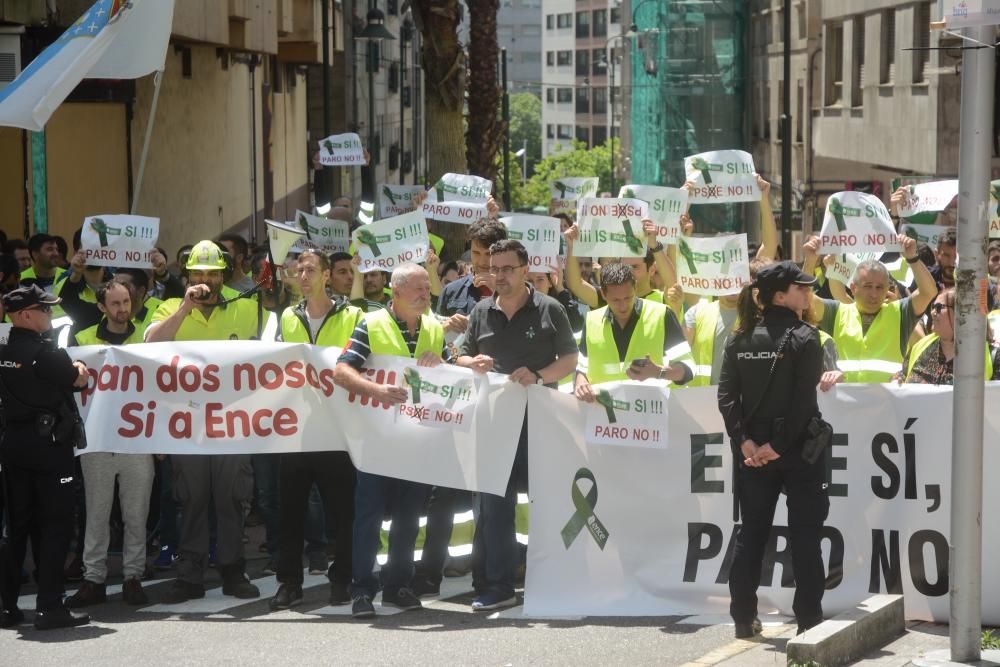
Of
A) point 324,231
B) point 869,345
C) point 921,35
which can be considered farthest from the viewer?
point 921,35

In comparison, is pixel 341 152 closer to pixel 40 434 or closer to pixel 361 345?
pixel 361 345

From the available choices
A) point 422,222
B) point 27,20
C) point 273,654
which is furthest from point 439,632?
point 27,20

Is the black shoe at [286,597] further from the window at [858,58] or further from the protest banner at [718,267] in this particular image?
the window at [858,58]

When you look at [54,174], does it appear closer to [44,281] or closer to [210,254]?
[44,281]

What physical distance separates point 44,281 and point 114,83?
607cm

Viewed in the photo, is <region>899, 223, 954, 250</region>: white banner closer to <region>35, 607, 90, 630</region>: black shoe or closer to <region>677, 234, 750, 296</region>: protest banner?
<region>677, 234, 750, 296</region>: protest banner

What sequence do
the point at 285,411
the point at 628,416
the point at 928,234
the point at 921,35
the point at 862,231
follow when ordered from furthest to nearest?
the point at 921,35, the point at 928,234, the point at 862,231, the point at 285,411, the point at 628,416

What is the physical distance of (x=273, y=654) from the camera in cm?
792

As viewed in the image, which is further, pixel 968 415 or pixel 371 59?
pixel 371 59

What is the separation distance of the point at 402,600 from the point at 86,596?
1.74 m

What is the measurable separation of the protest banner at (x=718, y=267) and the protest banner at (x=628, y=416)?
1.34 meters

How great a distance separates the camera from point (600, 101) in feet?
483

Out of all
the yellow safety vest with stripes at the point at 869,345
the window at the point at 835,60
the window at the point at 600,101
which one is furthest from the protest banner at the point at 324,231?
the window at the point at 600,101

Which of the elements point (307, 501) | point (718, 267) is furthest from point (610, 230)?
point (307, 501)
